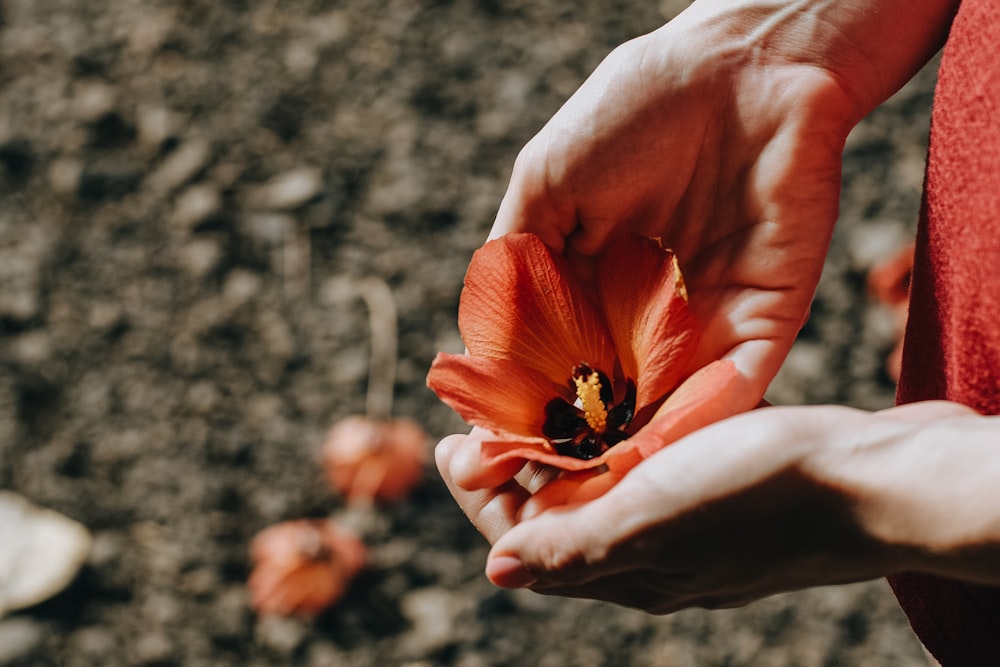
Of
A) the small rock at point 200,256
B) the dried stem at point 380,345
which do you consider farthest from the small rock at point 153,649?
the small rock at point 200,256

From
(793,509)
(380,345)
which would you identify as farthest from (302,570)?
(793,509)

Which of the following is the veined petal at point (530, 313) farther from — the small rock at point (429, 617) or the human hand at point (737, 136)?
the small rock at point (429, 617)

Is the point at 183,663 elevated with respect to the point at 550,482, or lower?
lower

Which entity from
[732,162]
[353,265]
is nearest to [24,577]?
[353,265]

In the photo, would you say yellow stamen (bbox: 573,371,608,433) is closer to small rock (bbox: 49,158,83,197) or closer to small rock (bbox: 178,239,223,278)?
small rock (bbox: 178,239,223,278)

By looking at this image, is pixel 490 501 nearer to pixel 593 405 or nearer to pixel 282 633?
pixel 593 405

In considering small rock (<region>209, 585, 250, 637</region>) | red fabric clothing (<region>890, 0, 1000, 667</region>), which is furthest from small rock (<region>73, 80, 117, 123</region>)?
red fabric clothing (<region>890, 0, 1000, 667</region>)

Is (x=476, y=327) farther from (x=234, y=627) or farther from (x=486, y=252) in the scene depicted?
(x=234, y=627)
